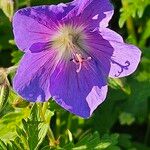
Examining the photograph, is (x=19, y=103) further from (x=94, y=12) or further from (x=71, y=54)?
(x=94, y=12)

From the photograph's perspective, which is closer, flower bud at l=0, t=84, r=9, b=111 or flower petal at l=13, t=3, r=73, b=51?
flower petal at l=13, t=3, r=73, b=51

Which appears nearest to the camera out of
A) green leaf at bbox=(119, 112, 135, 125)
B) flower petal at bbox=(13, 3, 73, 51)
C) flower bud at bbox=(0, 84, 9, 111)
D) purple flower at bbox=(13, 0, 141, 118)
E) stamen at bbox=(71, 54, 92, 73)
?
flower petal at bbox=(13, 3, 73, 51)

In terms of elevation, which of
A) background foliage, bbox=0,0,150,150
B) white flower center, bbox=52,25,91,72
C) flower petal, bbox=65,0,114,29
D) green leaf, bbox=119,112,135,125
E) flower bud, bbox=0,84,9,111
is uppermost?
flower petal, bbox=65,0,114,29

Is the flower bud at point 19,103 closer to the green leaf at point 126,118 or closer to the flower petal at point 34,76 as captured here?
the flower petal at point 34,76

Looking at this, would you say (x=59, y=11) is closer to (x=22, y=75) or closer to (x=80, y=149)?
(x=22, y=75)

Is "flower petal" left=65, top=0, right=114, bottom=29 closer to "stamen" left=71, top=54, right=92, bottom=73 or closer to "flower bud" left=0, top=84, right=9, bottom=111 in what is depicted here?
"stamen" left=71, top=54, right=92, bottom=73

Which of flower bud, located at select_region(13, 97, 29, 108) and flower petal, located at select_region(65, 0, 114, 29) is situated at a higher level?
flower petal, located at select_region(65, 0, 114, 29)

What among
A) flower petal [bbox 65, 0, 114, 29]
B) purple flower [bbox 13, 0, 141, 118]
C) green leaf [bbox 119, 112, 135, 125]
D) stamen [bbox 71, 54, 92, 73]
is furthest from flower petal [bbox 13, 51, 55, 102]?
green leaf [bbox 119, 112, 135, 125]

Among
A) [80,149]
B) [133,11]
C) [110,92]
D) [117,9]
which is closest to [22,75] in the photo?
[80,149]

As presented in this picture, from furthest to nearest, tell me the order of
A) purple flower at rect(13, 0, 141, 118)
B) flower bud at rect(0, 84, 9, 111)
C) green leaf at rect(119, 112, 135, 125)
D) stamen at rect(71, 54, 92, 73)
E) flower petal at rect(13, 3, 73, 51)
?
green leaf at rect(119, 112, 135, 125) → stamen at rect(71, 54, 92, 73) → flower bud at rect(0, 84, 9, 111) → purple flower at rect(13, 0, 141, 118) → flower petal at rect(13, 3, 73, 51)
